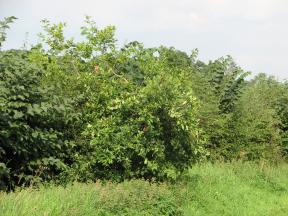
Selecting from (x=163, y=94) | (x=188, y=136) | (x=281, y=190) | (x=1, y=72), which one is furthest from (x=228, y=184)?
(x=1, y=72)

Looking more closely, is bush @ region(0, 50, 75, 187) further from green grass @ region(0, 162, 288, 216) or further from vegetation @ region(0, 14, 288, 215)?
green grass @ region(0, 162, 288, 216)

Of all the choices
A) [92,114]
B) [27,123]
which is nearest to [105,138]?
[92,114]

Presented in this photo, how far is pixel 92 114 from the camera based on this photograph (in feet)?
35.2

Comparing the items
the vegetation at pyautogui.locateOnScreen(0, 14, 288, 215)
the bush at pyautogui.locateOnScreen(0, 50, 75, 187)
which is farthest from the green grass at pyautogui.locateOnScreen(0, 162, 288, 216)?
the bush at pyautogui.locateOnScreen(0, 50, 75, 187)

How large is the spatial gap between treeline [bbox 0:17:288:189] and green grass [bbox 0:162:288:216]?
26.6 inches

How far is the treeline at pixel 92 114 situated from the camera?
30.0 ft

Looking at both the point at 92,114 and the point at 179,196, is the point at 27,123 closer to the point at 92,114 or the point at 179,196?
the point at 92,114

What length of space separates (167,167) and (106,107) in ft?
6.29

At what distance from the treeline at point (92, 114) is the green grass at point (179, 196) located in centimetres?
68

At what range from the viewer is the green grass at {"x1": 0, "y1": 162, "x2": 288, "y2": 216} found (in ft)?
24.7

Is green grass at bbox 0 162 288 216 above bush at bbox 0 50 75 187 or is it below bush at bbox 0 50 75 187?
below

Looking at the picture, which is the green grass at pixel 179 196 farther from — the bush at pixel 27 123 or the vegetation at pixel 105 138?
the bush at pixel 27 123

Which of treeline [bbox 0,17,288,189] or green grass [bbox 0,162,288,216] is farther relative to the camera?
treeline [bbox 0,17,288,189]

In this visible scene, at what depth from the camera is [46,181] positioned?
9.38 metres
